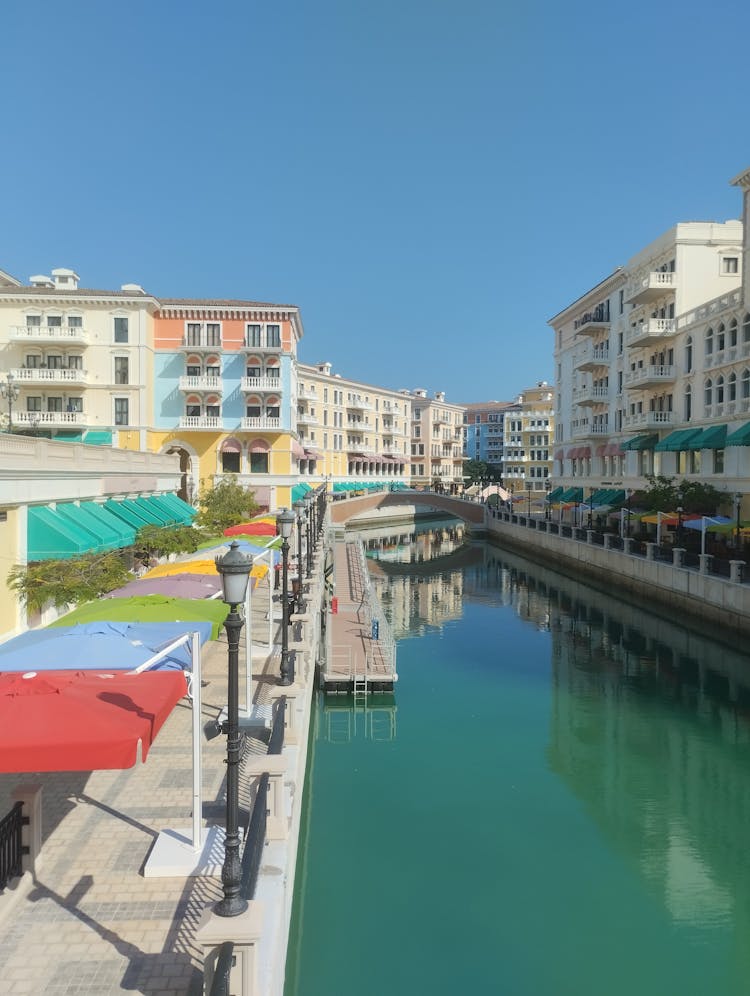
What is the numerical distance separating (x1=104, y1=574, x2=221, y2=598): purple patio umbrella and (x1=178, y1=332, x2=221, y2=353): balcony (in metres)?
34.7

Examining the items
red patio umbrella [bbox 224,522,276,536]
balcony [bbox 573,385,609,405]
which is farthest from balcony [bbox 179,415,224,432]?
balcony [bbox 573,385,609,405]

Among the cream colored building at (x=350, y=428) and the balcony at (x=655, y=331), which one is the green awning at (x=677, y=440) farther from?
the cream colored building at (x=350, y=428)

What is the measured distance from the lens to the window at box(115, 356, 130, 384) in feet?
148

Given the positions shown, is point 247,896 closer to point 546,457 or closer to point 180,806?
point 180,806

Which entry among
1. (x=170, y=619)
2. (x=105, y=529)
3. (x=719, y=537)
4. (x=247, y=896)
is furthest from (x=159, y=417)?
(x=247, y=896)

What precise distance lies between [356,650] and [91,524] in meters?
9.10

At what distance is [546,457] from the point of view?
101m

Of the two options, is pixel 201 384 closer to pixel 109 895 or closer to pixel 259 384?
pixel 259 384

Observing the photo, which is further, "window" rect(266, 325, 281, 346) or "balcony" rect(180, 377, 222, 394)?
"window" rect(266, 325, 281, 346)

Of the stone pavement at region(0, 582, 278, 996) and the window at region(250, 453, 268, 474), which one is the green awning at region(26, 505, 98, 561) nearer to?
the stone pavement at region(0, 582, 278, 996)

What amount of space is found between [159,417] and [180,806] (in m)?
40.6

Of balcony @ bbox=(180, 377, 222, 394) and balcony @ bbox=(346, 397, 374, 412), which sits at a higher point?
balcony @ bbox=(346, 397, 374, 412)

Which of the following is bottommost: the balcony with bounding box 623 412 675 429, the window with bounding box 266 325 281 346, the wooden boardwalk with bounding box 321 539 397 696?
the wooden boardwalk with bounding box 321 539 397 696

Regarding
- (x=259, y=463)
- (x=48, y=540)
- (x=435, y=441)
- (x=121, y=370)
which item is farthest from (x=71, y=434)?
(x=435, y=441)
